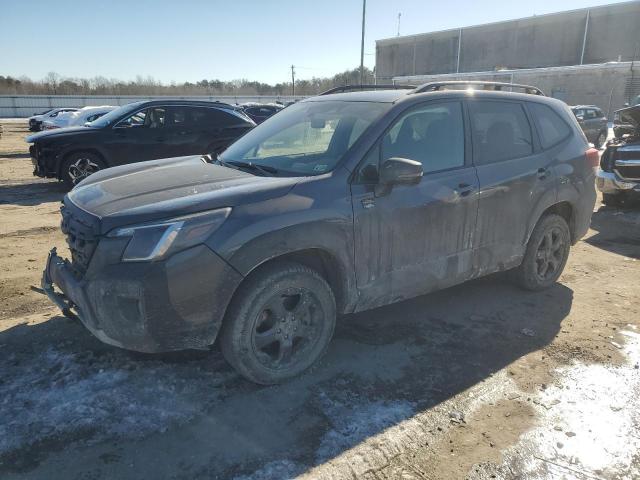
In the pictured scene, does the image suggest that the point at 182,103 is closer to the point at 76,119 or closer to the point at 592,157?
the point at 592,157

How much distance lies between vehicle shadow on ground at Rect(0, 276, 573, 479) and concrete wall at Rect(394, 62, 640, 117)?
36784mm

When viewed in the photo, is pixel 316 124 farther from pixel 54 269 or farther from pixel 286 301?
pixel 54 269

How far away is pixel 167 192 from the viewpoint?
3111 millimetres

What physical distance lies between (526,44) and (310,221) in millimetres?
61160

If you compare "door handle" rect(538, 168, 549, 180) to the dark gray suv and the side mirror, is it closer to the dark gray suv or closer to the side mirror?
the dark gray suv

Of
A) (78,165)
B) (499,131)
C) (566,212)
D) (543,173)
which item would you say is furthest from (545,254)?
(78,165)

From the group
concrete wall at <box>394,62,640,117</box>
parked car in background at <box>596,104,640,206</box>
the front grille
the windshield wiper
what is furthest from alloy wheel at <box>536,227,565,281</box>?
concrete wall at <box>394,62,640,117</box>

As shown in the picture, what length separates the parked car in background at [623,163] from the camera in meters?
8.41

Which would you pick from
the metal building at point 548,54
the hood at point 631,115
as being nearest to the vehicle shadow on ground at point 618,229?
the hood at point 631,115

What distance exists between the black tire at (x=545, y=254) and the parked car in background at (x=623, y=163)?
458 cm

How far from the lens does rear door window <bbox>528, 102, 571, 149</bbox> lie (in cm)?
459

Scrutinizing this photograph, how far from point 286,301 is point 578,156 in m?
3.39

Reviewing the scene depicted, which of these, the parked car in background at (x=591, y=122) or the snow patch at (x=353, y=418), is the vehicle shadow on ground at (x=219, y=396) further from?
the parked car in background at (x=591, y=122)

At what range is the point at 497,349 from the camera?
3.78 meters
